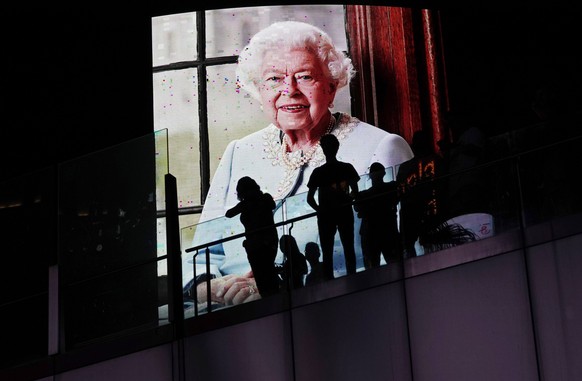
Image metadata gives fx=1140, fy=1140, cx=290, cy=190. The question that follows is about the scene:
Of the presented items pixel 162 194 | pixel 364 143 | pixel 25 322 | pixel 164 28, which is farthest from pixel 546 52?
pixel 25 322

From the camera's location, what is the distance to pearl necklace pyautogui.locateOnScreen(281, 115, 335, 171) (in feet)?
46.3

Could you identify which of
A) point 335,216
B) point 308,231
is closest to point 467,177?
point 335,216

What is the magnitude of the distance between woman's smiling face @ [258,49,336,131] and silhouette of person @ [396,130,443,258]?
4.36m

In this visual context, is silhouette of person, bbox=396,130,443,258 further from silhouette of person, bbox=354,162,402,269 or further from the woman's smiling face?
the woman's smiling face

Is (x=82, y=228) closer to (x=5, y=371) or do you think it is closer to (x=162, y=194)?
(x=162, y=194)

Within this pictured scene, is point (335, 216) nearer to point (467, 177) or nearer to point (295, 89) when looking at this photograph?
point (467, 177)

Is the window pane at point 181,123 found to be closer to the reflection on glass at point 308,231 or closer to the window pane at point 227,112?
the window pane at point 227,112

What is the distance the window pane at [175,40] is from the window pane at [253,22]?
22 centimetres

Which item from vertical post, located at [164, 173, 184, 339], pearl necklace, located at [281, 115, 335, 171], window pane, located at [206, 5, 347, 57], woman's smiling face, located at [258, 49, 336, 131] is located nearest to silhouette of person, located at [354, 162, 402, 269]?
vertical post, located at [164, 173, 184, 339]

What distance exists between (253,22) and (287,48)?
586 millimetres

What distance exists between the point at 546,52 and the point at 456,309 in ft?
19.8

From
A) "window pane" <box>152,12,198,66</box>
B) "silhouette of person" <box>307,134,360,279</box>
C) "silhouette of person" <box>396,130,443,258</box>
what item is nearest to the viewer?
"silhouette of person" <box>396,130,443,258</box>

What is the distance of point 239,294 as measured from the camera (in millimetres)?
10523

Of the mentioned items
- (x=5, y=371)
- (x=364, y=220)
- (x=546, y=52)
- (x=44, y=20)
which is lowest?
(x=5, y=371)
